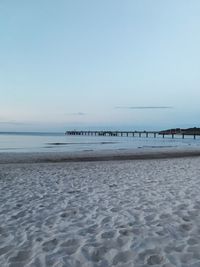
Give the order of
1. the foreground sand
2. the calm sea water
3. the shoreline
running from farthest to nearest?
the calm sea water → the shoreline → the foreground sand

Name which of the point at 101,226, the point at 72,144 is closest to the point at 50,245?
the point at 101,226

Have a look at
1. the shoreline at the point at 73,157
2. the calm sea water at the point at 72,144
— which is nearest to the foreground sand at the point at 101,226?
the shoreline at the point at 73,157

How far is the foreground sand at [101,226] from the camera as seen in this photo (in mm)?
4367

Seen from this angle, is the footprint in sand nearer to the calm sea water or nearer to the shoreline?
the shoreline

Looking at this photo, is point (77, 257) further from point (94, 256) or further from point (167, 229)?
point (167, 229)

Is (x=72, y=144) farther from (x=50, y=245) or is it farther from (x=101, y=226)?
(x=50, y=245)

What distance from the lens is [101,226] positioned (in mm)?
5688

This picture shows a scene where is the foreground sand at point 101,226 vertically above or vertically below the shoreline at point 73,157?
above

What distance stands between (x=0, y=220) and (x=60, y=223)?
3.60ft

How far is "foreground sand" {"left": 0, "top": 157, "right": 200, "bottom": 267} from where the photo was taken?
437cm

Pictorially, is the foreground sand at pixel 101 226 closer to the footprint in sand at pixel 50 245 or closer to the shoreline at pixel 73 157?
the footprint in sand at pixel 50 245

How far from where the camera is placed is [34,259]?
14.3 ft

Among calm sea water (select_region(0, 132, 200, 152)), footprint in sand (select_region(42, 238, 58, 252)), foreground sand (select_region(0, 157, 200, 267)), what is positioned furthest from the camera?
calm sea water (select_region(0, 132, 200, 152))

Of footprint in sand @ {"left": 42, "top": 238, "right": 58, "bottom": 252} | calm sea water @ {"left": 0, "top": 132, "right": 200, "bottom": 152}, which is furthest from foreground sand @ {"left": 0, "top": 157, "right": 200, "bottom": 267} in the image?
calm sea water @ {"left": 0, "top": 132, "right": 200, "bottom": 152}
